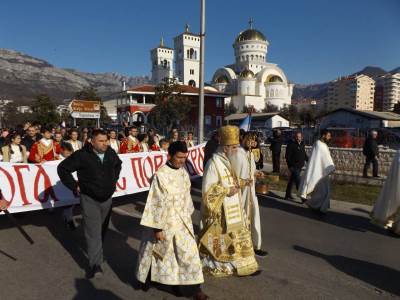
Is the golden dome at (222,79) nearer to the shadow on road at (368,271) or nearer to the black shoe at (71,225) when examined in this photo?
the black shoe at (71,225)

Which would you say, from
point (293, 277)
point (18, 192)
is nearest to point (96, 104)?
point (18, 192)

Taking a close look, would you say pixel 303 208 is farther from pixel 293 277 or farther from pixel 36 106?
pixel 36 106

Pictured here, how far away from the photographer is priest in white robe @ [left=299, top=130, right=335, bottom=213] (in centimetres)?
778

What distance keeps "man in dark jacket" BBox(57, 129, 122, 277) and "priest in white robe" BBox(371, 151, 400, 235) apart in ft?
15.4

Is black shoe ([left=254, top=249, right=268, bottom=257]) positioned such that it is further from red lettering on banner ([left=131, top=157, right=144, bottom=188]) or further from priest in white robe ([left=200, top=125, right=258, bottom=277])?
red lettering on banner ([left=131, top=157, right=144, bottom=188])

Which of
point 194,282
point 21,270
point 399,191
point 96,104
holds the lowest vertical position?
point 21,270

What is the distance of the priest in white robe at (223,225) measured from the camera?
4340mm

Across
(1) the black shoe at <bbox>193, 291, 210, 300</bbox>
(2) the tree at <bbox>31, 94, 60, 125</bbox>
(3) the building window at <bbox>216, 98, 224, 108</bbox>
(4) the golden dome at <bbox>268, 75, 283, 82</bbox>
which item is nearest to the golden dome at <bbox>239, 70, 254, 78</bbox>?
(4) the golden dome at <bbox>268, 75, 283, 82</bbox>

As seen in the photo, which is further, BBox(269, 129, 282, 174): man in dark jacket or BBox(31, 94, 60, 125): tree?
BBox(31, 94, 60, 125): tree

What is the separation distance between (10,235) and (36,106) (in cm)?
4122

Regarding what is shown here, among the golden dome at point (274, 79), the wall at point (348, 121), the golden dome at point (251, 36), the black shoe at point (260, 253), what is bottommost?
the black shoe at point (260, 253)

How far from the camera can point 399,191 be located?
6.23 meters

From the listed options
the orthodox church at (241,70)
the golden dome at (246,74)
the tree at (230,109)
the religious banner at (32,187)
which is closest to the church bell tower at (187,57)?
the orthodox church at (241,70)

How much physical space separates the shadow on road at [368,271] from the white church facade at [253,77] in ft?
302
